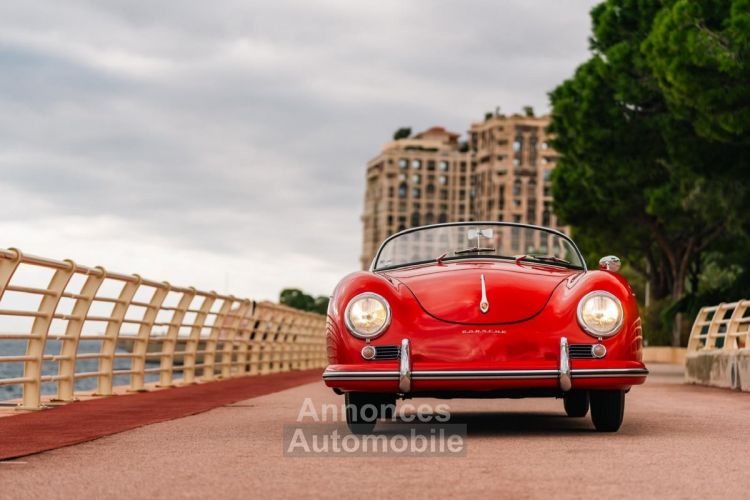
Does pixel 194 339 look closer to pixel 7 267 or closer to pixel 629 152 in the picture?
pixel 7 267

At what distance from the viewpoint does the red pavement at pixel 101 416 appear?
7977mm

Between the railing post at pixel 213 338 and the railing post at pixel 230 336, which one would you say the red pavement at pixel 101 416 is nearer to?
the railing post at pixel 213 338

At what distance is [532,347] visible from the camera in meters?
7.98

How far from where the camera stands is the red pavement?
798 cm

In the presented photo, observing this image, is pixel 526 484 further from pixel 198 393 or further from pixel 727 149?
pixel 727 149

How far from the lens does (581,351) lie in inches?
316

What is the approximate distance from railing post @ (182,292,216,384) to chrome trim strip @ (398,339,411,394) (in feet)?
29.6

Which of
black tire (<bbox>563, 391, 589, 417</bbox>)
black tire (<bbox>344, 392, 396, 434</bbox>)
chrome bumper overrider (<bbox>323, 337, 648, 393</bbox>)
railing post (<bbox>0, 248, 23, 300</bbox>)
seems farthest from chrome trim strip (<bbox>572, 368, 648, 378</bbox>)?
railing post (<bbox>0, 248, 23, 300</bbox>)

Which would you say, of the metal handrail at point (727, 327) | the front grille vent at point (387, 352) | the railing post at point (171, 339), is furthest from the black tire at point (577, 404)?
the metal handrail at point (727, 327)

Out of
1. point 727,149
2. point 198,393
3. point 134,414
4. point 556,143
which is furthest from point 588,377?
point 556,143

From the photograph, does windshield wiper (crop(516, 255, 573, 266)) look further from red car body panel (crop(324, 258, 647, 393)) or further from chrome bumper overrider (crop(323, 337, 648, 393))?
chrome bumper overrider (crop(323, 337, 648, 393))

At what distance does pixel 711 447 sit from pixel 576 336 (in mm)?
1023

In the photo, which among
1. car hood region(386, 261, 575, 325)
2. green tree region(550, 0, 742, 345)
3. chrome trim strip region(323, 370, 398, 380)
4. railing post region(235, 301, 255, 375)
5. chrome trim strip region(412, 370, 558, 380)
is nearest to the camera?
chrome trim strip region(412, 370, 558, 380)

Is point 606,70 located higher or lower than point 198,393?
higher
